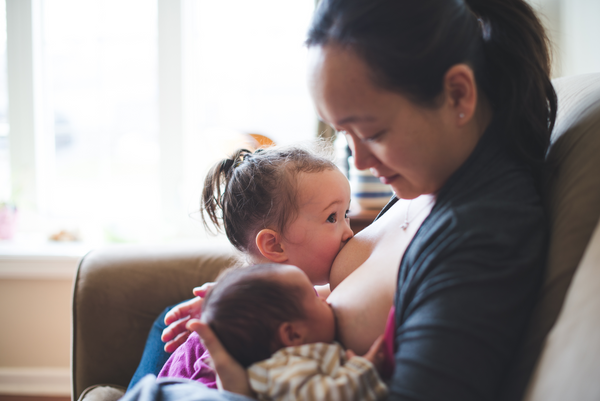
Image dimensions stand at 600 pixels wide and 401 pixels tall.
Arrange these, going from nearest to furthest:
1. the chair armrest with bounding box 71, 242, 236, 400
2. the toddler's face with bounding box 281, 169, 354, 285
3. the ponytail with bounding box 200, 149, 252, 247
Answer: the toddler's face with bounding box 281, 169, 354, 285 → the ponytail with bounding box 200, 149, 252, 247 → the chair armrest with bounding box 71, 242, 236, 400

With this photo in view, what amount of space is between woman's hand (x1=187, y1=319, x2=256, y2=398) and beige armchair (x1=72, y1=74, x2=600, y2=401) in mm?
449

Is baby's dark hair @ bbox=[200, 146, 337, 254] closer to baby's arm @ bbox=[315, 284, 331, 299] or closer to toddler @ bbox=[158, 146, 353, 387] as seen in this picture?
toddler @ bbox=[158, 146, 353, 387]

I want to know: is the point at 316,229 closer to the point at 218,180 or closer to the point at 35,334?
the point at 218,180

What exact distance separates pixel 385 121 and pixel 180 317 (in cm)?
76

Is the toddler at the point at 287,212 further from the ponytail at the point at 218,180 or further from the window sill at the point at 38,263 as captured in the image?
the window sill at the point at 38,263

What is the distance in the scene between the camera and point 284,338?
0.83 m

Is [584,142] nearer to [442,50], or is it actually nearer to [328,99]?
[442,50]

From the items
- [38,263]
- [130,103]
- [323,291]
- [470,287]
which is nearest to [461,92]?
[470,287]

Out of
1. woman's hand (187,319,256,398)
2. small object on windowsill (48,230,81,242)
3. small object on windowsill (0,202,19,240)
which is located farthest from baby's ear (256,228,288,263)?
small object on windowsill (0,202,19,240)

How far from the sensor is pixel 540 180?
875 mm

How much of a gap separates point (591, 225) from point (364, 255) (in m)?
0.49

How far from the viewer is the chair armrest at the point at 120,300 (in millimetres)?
1588

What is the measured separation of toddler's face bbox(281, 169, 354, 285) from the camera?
119cm

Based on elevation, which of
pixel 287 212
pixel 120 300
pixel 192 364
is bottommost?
pixel 120 300
